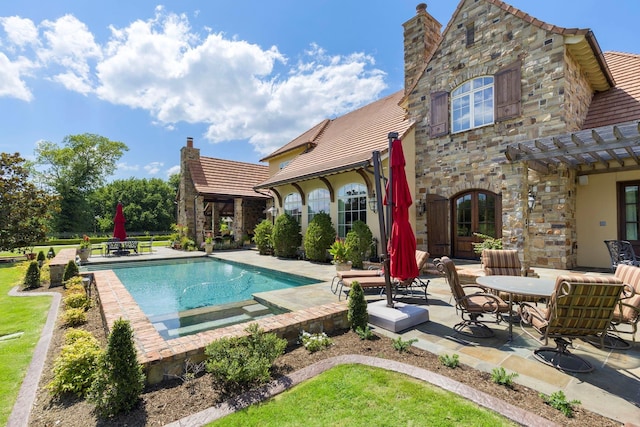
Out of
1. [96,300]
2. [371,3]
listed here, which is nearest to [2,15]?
[96,300]

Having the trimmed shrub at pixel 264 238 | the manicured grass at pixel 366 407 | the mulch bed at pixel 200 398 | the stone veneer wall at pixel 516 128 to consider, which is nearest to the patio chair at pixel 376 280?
the mulch bed at pixel 200 398

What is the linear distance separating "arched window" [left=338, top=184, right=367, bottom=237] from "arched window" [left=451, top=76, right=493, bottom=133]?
423 cm

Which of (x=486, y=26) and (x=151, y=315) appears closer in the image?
(x=151, y=315)

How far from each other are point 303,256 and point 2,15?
13027mm

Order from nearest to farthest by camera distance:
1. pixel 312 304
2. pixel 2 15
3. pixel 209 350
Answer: pixel 209 350 < pixel 312 304 < pixel 2 15

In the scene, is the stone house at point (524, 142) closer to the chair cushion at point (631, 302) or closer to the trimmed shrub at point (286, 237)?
the chair cushion at point (631, 302)

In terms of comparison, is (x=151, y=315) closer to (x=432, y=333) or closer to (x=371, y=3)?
(x=432, y=333)

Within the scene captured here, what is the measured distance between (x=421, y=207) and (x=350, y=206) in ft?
9.69

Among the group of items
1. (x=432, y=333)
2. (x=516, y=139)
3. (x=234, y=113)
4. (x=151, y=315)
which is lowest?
(x=151, y=315)

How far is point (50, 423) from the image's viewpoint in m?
2.71

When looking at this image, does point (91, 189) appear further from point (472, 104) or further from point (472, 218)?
point (472, 218)

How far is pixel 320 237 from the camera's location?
41.5ft

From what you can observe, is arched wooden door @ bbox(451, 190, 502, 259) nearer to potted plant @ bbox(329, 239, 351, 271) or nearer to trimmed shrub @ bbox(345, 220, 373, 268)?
trimmed shrub @ bbox(345, 220, 373, 268)

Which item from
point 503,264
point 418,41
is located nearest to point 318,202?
point 418,41
